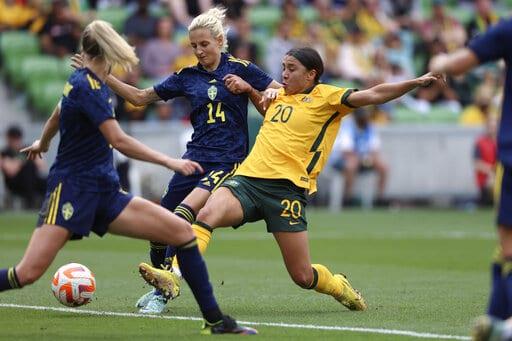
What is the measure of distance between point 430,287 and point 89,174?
4.74m

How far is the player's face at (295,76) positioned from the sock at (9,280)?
9.51ft

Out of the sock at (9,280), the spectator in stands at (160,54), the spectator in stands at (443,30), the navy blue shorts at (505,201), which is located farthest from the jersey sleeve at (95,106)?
the spectator in stands at (443,30)

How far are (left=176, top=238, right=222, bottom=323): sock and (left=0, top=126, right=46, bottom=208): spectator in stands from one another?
1416 centimetres

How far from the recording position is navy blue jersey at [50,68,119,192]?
312 inches

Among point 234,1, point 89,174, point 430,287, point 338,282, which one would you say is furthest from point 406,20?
point 89,174

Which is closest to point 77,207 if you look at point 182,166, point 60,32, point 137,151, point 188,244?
point 137,151

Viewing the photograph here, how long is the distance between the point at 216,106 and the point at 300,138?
0.93m

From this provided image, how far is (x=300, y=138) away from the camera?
9.59 metres

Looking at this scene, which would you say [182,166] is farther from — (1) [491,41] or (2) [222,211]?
(1) [491,41]

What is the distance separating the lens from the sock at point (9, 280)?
8.01 metres

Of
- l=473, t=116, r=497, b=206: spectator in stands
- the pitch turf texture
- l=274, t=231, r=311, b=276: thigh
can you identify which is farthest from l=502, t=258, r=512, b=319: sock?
l=473, t=116, r=497, b=206: spectator in stands

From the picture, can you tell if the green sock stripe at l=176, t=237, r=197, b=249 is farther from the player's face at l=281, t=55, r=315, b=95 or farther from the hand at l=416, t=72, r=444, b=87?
the hand at l=416, t=72, r=444, b=87

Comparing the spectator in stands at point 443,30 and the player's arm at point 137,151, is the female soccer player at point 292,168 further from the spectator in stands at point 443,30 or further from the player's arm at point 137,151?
the spectator in stands at point 443,30

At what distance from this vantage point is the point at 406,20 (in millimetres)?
29641
